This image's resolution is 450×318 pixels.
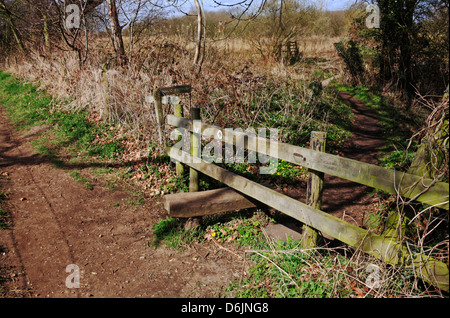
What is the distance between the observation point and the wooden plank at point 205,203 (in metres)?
4.32

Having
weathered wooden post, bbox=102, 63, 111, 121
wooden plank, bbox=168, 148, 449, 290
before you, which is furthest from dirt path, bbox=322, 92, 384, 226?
weathered wooden post, bbox=102, 63, 111, 121

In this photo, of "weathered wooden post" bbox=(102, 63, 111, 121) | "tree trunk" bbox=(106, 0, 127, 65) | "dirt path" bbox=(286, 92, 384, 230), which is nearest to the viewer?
"dirt path" bbox=(286, 92, 384, 230)

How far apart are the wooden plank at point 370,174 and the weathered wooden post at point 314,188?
12 centimetres

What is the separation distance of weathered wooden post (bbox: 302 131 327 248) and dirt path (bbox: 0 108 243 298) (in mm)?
911

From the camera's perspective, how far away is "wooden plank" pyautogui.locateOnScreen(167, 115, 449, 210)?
261cm

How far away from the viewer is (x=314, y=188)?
139 inches

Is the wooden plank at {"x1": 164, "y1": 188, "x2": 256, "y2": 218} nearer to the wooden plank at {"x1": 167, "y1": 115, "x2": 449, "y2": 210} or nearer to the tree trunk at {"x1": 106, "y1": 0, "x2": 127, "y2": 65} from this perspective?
the wooden plank at {"x1": 167, "y1": 115, "x2": 449, "y2": 210}

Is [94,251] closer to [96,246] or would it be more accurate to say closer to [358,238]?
[96,246]

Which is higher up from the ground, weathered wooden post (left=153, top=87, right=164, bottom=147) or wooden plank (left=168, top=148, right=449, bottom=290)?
weathered wooden post (left=153, top=87, right=164, bottom=147)

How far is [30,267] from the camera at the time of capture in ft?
12.5

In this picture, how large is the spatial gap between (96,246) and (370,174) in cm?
361

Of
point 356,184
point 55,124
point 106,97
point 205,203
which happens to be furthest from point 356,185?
point 55,124

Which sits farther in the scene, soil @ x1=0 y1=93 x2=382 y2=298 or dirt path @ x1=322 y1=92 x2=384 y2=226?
dirt path @ x1=322 y1=92 x2=384 y2=226
